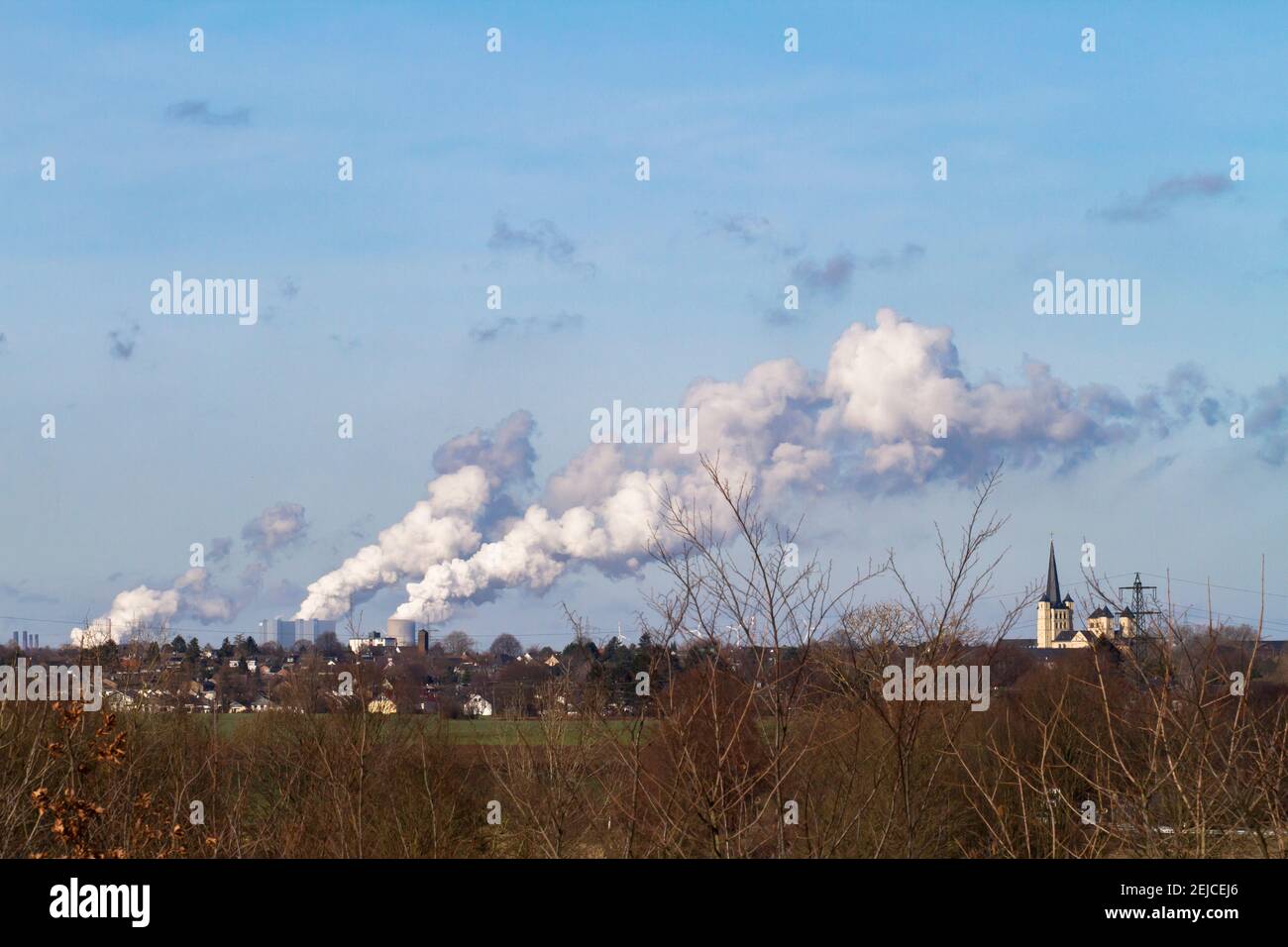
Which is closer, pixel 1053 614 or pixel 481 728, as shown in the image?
pixel 481 728

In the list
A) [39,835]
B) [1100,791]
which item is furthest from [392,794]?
[1100,791]

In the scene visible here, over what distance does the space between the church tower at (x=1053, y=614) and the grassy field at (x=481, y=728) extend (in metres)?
36.7

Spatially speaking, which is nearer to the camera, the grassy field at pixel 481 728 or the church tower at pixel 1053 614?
the grassy field at pixel 481 728

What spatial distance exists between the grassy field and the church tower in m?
36.7

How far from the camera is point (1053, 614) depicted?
107688 mm

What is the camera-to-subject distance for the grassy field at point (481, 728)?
21.3m

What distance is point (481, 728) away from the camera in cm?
3139

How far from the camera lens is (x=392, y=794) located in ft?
92.7

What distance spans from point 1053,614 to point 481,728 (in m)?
85.8

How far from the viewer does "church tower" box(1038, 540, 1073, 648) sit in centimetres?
7350
